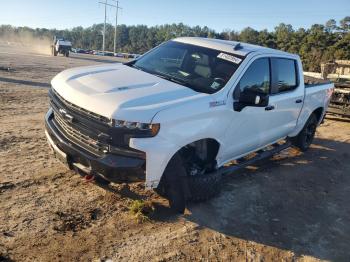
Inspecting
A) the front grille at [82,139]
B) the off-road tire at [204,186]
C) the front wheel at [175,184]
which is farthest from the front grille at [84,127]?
the off-road tire at [204,186]

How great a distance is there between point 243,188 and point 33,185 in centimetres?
295

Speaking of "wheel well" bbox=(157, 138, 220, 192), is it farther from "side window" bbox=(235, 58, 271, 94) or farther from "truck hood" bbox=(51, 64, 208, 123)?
"side window" bbox=(235, 58, 271, 94)

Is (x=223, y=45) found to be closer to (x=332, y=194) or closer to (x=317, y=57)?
(x=332, y=194)

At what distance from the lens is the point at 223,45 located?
5520 mm

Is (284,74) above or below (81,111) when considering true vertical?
above

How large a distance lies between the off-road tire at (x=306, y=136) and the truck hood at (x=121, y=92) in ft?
12.9

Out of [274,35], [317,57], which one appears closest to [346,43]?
[317,57]

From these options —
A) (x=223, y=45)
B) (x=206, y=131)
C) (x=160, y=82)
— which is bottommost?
(x=206, y=131)

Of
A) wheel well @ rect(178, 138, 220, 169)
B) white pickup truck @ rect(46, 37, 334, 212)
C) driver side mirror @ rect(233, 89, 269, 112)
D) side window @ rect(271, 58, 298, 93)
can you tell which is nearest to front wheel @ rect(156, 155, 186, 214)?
white pickup truck @ rect(46, 37, 334, 212)

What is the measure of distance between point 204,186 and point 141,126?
1.34 meters

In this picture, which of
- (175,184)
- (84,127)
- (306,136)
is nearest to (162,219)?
(175,184)

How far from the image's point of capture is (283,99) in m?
6.02

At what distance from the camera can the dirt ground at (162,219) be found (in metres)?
3.77

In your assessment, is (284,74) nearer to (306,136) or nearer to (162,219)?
(306,136)
